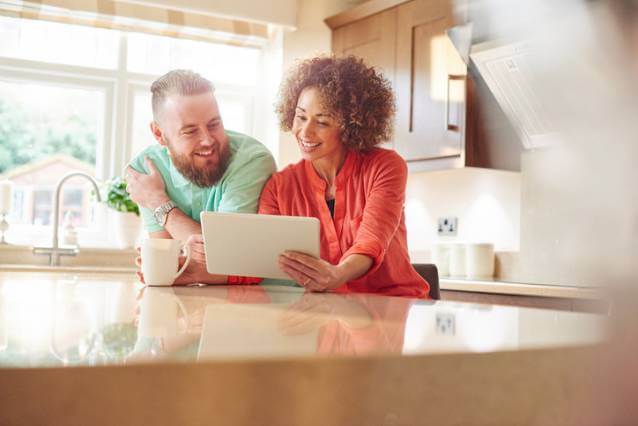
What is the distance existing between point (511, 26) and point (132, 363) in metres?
0.11

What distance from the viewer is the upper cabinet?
2.90m

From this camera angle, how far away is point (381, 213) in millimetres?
1336

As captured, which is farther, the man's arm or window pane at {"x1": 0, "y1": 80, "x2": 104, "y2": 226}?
window pane at {"x1": 0, "y1": 80, "x2": 104, "y2": 226}

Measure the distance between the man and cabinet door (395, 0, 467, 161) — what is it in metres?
1.47

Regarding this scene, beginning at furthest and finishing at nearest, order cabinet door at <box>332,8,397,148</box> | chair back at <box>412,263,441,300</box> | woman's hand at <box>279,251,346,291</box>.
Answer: cabinet door at <box>332,8,397,148</box> < chair back at <box>412,263,441,300</box> < woman's hand at <box>279,251,346,291</box>

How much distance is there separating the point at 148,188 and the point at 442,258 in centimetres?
179

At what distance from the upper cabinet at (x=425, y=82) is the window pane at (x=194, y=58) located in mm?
800

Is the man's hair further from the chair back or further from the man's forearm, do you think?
the chair back

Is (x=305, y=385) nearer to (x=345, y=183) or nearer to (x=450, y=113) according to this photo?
(x=345, y=183)

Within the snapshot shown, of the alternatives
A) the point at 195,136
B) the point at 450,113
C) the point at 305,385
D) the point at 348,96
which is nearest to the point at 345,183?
the point at 348,96

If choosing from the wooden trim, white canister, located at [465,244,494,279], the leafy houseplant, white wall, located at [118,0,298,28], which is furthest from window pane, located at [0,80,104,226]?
white canister, located at [465,244,494,279]

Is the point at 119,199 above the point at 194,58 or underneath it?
underneath

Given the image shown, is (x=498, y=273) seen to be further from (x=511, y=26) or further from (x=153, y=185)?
(x=511, y=26)

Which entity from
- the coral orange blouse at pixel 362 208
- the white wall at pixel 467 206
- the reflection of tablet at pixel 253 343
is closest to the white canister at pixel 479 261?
the white wall at pixel 467 206
